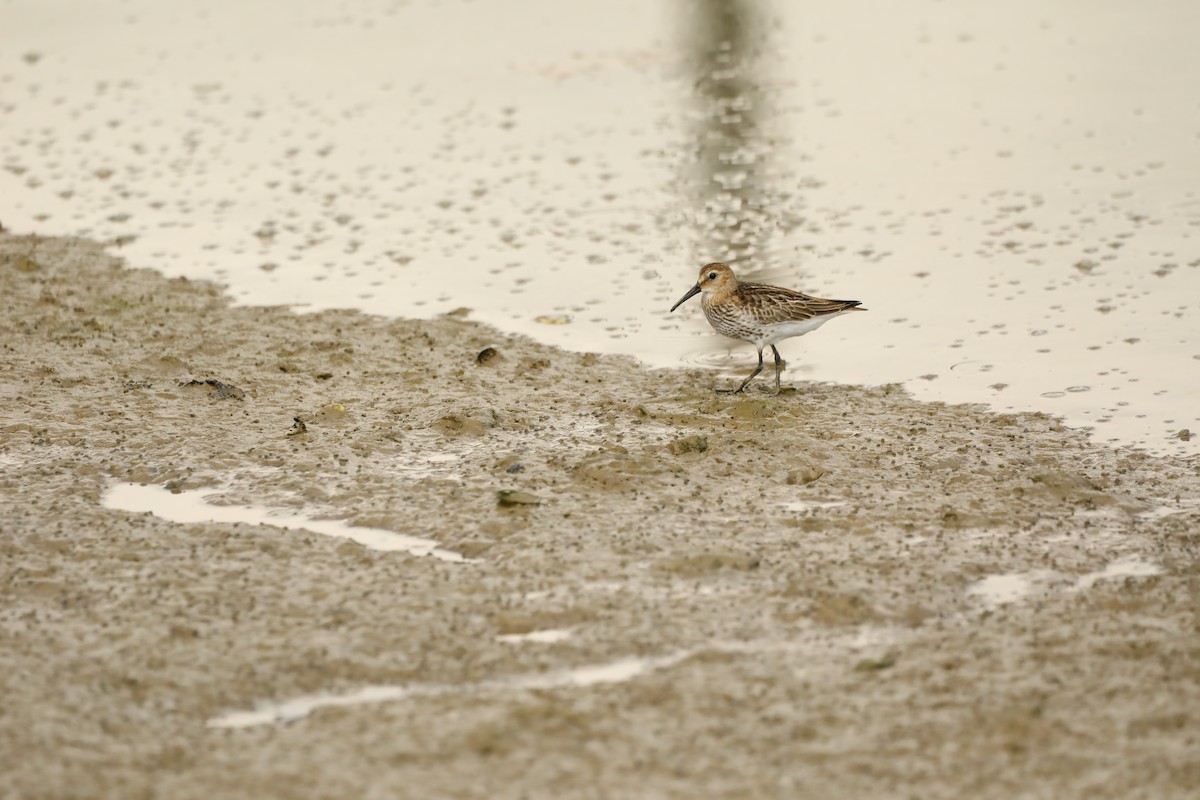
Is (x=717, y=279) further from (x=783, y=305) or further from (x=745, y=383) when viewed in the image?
(x=745, y=383)

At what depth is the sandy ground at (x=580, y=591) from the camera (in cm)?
532

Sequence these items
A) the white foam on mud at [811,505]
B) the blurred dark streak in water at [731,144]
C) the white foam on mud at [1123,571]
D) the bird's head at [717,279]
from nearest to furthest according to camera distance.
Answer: the white foam on mud at [1123,571]
the white foam on mud at [811,505]
the bird's head at [717,279]
the blurred dark streak in water at [731,144]

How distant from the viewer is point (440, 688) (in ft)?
19.1

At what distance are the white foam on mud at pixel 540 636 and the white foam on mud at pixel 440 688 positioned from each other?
0.81ft

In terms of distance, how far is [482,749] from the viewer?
5395 mm

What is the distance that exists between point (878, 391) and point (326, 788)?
4895 millimetres

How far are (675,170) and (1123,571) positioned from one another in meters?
7.45

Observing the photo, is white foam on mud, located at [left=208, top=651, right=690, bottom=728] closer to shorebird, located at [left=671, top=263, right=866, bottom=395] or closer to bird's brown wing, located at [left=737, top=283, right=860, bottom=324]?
shorebird, located at [left=671, top=263, right=866, bottom=395]

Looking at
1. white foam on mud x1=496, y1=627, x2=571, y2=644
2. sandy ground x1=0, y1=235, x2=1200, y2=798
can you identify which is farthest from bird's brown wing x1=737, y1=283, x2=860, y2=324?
white foam on mud x1=496, y1=627, x2=571, y2=644

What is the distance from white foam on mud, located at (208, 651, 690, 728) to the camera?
5682 mm

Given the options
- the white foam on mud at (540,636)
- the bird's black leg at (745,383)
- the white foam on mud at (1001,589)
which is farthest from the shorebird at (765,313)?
the white foam on mud at (540,636)

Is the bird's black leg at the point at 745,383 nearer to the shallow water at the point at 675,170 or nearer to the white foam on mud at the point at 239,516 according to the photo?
the shallow water at the point at 675,170

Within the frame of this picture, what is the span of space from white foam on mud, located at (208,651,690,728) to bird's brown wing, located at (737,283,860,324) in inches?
137

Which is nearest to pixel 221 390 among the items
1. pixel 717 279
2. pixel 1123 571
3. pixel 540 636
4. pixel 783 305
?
pixel 717 279
